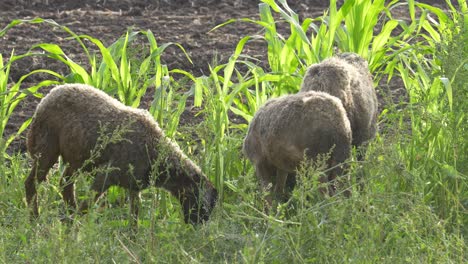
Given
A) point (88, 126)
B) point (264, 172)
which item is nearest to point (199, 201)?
point (264, 172)

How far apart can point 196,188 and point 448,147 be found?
1.71 m

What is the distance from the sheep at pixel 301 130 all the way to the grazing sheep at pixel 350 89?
15.7 inches

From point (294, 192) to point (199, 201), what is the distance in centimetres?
152

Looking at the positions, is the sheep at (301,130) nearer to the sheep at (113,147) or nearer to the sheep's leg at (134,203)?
the sheep at (113,147)

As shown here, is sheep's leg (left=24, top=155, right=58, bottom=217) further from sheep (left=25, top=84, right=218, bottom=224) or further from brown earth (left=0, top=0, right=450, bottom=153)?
brown earth (left=0, top=0, right=450, bottom=153)

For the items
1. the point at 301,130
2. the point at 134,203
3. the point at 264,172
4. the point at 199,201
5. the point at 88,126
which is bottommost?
the point at 134,203

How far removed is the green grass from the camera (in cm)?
553

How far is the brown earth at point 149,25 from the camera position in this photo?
34.7 feet

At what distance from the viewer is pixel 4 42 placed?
36.2ft

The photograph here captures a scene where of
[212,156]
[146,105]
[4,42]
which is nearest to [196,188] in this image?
[212,156]

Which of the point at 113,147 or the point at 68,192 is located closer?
the point at 113,147

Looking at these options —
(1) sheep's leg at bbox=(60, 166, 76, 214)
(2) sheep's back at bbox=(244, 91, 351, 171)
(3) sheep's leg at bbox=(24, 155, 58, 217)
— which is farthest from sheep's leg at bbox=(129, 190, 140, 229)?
(2) sheep's back at bbox=(244, 91, 351, 171)

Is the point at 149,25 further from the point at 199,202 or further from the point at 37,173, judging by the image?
the point at 199,202

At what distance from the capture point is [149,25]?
39.0 feet
